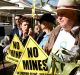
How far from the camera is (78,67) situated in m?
3.52

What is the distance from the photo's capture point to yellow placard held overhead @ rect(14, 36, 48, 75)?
491 centimetres

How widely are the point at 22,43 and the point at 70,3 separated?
2587mm

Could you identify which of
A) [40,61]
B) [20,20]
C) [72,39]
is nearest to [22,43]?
[20,20]

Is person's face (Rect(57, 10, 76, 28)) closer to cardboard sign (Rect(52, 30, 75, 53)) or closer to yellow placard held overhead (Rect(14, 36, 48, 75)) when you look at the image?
cardboard sign (Rect(52, 30, 75, 53))

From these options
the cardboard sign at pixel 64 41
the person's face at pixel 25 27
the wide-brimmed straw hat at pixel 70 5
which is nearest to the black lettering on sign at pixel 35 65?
the cardboard sign at pixel 64 41

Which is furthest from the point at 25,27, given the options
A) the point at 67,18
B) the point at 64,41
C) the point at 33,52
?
the point at 67,18

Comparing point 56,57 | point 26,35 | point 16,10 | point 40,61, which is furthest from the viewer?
point 16,10

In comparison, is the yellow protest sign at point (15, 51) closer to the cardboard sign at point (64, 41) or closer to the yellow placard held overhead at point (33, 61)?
the yellow placard held overhead at point (33, 61)

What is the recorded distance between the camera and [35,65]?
5.05 meters

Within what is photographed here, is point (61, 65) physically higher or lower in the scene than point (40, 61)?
higher

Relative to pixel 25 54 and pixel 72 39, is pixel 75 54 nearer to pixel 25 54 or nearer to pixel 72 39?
pixel 72 39

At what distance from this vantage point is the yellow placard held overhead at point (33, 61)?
491 centimetres

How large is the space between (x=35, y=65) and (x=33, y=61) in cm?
12

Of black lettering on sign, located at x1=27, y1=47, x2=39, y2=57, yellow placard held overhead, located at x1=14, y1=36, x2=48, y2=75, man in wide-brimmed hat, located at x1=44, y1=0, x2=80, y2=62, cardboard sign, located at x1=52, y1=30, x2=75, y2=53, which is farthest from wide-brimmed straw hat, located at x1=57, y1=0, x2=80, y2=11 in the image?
black lettering on sign, located at x1=27, y1=47, x2=39, y2=57
